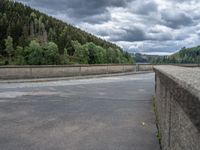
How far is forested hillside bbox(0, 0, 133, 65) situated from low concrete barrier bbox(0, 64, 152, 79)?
65.1 m

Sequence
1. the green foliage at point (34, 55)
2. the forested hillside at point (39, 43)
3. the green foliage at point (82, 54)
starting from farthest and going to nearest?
the green foliage at point (82, 54)
the forested hillside at point (39, 43)
the green foliage at point (34, 55)

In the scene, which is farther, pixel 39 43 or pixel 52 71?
pixel 39 43

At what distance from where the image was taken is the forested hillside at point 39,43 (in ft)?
312

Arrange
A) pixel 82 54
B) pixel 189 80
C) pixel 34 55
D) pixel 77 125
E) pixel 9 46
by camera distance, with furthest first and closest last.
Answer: pixel 82 54, pixel 9 46, pixel 34 55, pixel 77 125, pixel 189 80

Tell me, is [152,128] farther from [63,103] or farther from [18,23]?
[18,23]

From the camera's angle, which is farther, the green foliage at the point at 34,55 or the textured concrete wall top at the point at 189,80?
the green foliage at the point at 34,55

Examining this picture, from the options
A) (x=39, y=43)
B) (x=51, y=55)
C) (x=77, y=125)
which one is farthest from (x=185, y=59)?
(x=39, y=43)

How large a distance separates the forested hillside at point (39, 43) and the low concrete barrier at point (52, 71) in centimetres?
6510

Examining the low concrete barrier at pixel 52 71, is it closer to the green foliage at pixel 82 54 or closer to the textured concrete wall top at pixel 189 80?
the textured concrete wall top at pixel 189 80

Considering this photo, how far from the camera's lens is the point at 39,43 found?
10975 centimetres

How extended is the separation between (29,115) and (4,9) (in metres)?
132

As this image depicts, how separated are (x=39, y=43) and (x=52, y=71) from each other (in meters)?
95.6

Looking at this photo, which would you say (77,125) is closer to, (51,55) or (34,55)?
(51,55)

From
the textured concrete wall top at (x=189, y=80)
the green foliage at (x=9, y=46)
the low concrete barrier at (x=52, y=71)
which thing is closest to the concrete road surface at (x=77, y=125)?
the textured concrete wall top at (x=189, y=80)
